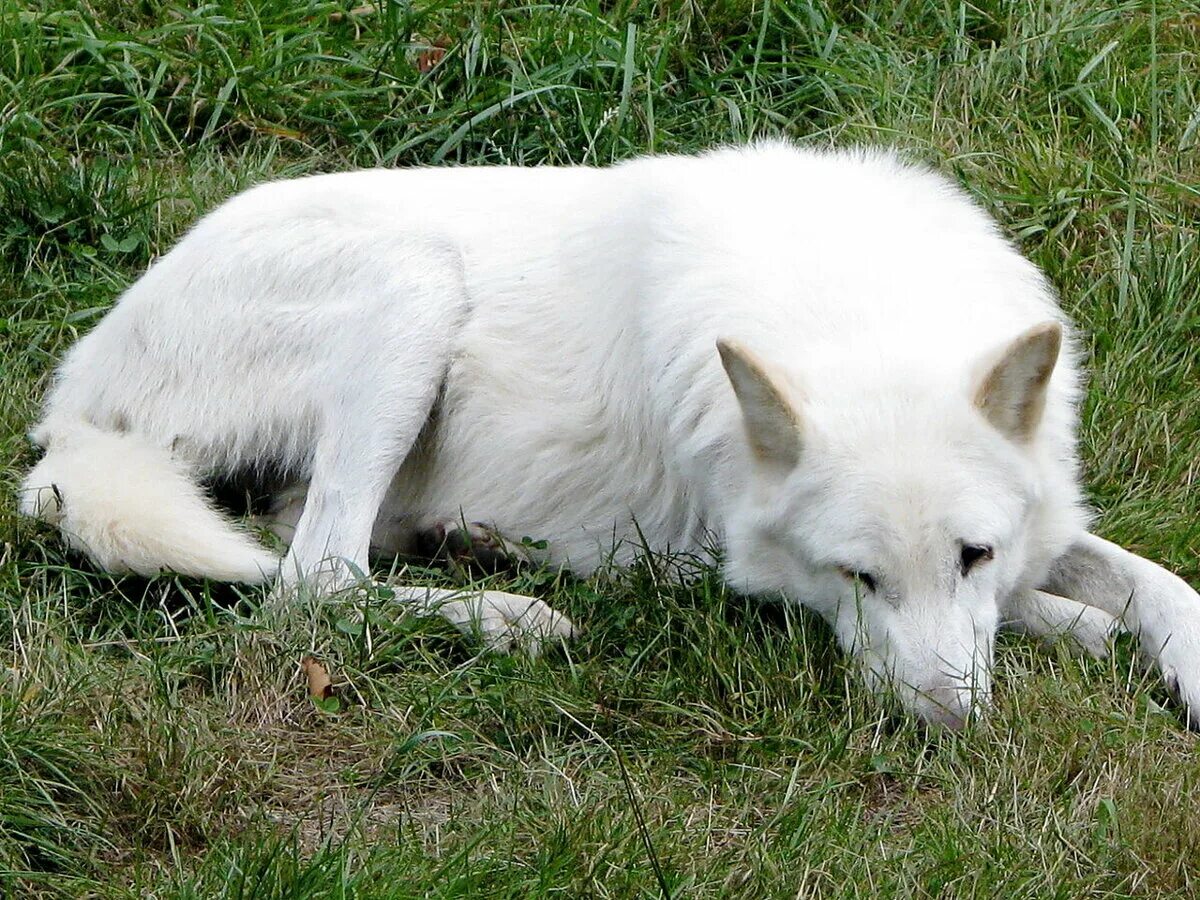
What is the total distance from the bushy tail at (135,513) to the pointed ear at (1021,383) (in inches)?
69.5

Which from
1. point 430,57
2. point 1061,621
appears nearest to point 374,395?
point 1061,621

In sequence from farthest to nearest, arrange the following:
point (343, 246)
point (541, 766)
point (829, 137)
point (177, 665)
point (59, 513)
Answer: point (829, 137) < point (343, 246) < point (59, 513) < point (177, 665) < point (541, 766)

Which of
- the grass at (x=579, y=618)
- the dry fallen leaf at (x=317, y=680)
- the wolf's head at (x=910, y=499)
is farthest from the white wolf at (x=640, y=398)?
the dry fallen leaf at (x=317, y=680)

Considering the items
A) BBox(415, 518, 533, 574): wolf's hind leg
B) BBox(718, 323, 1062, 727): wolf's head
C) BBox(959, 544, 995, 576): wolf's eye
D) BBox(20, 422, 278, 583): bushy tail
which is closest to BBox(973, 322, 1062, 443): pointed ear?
BBox(718, 323, 1062, 727): wolf's head

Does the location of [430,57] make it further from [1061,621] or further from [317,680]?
[1061,621]

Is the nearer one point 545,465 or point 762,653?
point 762,653

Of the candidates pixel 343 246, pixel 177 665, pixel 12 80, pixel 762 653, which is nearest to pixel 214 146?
pixel 12 80

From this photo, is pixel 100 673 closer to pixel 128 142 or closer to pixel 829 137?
pixel 128 142

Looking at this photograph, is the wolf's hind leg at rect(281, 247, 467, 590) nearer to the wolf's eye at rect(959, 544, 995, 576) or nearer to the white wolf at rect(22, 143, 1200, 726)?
the white wolf at rect(22, 143, 1200, 726)

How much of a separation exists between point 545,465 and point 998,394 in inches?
52.6

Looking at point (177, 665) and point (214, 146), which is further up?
point (214, 146)

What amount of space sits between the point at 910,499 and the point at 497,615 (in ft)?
3.55

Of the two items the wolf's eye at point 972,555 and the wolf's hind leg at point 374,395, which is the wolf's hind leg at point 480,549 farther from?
the wolf's eye at point 972,555

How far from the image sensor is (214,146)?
5.80 m
